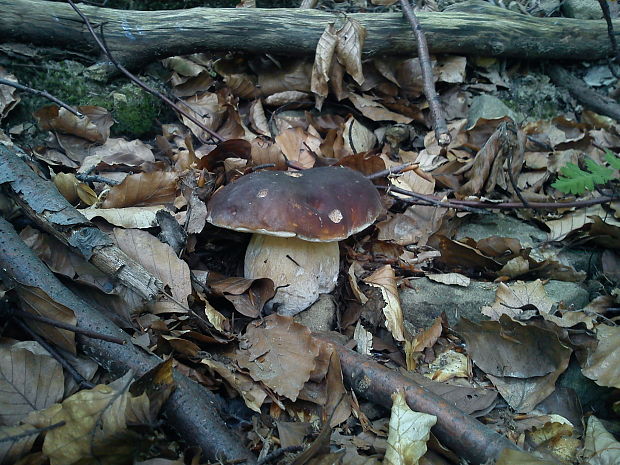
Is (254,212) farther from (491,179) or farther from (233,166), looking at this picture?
(491,179)

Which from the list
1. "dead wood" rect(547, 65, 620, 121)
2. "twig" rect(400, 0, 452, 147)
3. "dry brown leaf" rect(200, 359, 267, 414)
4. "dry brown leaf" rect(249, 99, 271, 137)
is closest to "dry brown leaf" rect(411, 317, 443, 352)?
"dry brown leaf" rect(200, 359, 267, 414)

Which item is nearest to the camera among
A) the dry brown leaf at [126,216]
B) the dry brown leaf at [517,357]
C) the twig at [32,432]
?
the twig at [32,432]

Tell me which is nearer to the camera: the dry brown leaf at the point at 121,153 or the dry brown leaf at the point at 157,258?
the dry brown leaf at the point at 157,258

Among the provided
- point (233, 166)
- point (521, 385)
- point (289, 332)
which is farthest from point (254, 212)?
point (521, 385)

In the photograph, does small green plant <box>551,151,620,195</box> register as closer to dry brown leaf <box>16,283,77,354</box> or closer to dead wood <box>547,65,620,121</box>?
dead wood <box>547,65,620,121</box>

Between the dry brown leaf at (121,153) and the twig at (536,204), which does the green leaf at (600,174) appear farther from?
the dry brown leaf at (121,153)

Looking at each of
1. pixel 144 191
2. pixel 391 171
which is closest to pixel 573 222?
pixel 391 171

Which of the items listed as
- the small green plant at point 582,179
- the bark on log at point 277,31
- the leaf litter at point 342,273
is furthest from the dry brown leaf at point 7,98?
the small green plant at point 582,179

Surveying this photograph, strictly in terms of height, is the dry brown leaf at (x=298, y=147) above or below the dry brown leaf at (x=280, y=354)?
above
